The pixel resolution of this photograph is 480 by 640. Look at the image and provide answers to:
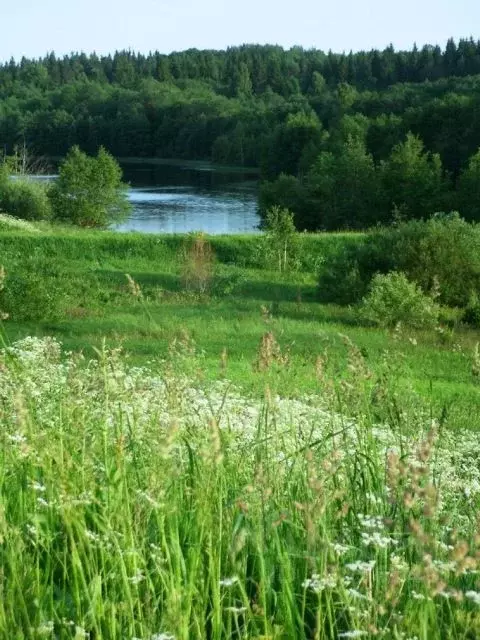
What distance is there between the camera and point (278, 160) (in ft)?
281

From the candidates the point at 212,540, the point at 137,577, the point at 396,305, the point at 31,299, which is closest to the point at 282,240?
the point at 396,305

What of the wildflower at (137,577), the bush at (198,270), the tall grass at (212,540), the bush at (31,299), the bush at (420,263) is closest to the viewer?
the tall grass at (212,540)

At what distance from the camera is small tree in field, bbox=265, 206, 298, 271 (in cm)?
3244

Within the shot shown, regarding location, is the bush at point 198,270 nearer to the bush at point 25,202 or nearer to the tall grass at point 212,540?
the bush at point 25,202

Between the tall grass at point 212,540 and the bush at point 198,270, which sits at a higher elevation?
the tall grass at point 212,540

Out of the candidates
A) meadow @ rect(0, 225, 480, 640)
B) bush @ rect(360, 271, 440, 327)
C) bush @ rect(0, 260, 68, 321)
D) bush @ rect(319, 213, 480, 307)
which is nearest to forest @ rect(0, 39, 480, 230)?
bush @ rect(319, 213, 480, 307)

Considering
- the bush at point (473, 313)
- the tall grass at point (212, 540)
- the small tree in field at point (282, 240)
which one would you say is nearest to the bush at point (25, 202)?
the small tree in field at point (282, 240)

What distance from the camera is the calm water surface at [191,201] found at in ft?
182

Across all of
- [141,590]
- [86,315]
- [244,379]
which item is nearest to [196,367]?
[141,590]

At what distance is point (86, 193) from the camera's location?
50719 mm

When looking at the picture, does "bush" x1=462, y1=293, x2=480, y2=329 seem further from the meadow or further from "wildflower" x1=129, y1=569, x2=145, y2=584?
"wildflower" x1=129, y1=569, x2=145, y2=584

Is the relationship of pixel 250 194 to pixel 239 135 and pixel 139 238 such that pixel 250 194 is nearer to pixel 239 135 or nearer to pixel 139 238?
pixel 239 135

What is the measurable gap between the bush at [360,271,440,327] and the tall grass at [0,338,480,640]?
766 inches

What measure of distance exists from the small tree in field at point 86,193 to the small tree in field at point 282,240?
1921 centimetres
